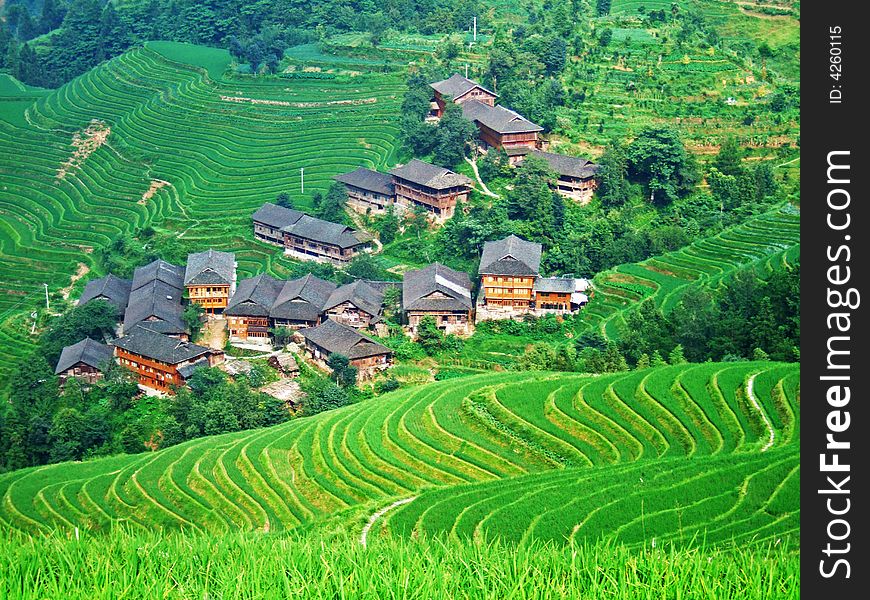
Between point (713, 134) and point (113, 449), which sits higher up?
point (713, 134)

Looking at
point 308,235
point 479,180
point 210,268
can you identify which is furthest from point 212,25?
point 210,268

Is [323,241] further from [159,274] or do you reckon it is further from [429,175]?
[159,274]

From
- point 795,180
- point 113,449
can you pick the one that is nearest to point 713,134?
point 795,180

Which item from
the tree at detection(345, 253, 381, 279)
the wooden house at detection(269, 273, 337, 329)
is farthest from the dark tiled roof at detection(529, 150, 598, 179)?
the wooden house at detection(269, 273, 337, 329)

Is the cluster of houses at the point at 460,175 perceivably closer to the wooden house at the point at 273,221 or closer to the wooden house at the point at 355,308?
the wooden house at the point at 273,221

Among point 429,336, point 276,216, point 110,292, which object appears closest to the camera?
point 429,336
